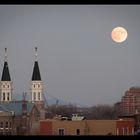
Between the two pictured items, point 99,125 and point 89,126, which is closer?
point 99,125

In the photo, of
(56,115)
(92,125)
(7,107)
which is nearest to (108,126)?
(92,125)

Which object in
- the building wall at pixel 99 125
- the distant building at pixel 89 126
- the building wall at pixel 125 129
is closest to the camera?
the building wall at pixel 125 129

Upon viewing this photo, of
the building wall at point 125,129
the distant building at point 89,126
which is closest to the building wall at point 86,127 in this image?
the distant building at point 89,126

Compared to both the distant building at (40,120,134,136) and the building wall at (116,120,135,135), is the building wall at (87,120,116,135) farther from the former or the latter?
the building wall at (116,120,135,135)

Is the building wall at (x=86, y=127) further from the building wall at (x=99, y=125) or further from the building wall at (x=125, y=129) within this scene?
the building wall at (x=125, y=129)

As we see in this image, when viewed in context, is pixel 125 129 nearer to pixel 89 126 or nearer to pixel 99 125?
pixel 99 125

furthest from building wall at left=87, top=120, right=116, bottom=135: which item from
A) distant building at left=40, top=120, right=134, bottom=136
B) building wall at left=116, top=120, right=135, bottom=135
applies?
building wall at left=116, top=120, right=135, bottom=135

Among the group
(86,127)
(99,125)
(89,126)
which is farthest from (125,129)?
(86,127)

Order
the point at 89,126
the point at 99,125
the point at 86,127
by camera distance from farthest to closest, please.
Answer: the point at 86,127
the point at 89,126
the point at 99,125
